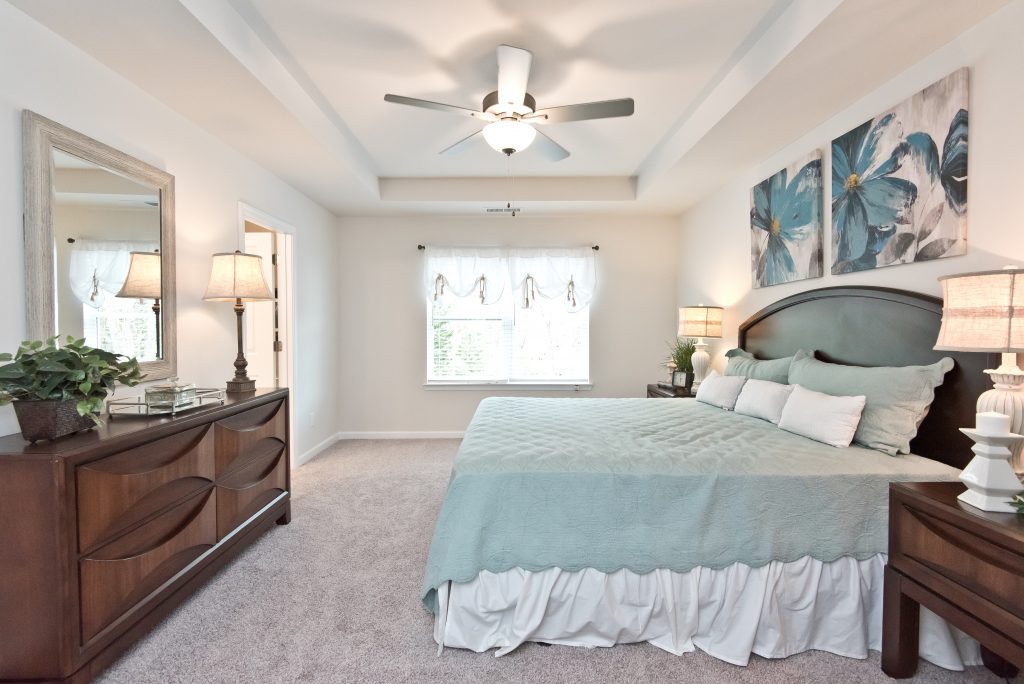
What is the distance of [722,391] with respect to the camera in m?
3.14

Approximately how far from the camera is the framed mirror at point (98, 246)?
184cm

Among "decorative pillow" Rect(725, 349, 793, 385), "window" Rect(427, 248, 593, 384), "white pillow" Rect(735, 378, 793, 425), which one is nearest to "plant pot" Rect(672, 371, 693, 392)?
"decorative pillow" Rect(725, 349, 793, 385)

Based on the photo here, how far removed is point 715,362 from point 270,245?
4.15 metres

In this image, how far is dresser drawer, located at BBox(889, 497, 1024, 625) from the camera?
1.26 meters

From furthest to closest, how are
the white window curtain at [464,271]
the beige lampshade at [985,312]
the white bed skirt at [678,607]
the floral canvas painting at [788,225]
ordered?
the white window curtain at [464,271]
the floral canvas painting at [788,225]
the white bed skirt at [678,607]
the beige lampshade at [985,312]

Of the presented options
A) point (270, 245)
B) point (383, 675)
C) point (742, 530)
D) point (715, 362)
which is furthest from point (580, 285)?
point (383, 675)

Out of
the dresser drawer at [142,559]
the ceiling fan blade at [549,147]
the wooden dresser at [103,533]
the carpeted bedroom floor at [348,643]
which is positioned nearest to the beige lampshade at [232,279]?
the wooden dresser at [103,533]

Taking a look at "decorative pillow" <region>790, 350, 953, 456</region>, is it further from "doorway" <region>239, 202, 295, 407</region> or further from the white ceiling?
"doorway" <region>239, 202, 295, 407</region>

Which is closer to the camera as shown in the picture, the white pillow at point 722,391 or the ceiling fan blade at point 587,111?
the ceiling fan blade at point 587,111

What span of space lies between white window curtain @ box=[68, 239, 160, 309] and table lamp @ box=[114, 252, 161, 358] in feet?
0.09

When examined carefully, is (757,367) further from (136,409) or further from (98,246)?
(98,246)

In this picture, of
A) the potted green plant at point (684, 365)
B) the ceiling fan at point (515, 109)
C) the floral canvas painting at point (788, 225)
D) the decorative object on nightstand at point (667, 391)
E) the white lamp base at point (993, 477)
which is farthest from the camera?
the potted green plant at point (684, 365)

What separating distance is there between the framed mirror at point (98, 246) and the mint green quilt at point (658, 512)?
1.80 metres

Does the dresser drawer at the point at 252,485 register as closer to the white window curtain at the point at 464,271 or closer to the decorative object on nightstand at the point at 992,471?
the white window curtain at the point at 464,271
